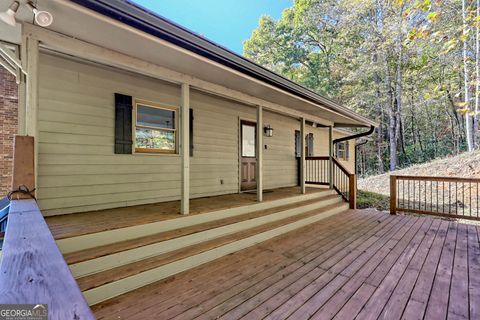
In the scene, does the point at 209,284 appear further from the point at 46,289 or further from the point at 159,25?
the point at 159,25

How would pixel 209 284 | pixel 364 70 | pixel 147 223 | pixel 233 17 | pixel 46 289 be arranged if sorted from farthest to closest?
1. pixel 233 17
2. pixel 364 70
3. pixel 147 223
4. pixel 209 284
5. pixel 46 289

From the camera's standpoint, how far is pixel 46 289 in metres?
0.63

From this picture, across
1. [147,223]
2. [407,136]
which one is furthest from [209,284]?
[407,136]

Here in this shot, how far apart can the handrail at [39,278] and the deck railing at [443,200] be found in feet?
21.3

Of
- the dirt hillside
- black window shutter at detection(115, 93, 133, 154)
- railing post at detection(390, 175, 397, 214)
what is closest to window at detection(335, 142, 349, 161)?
the dirt hillside

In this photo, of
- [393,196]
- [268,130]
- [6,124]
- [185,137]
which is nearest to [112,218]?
[185,137]

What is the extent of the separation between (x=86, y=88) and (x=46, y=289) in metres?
3.87

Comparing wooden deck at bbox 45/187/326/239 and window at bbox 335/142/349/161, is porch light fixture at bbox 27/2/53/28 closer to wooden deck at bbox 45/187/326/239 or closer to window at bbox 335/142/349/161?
wooden deck at bbox 45/187/326/239

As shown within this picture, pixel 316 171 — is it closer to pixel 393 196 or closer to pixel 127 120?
pixel 393 196

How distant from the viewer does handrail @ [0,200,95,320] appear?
0.57m

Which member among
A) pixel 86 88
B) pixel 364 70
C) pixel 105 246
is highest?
pixel 364 70

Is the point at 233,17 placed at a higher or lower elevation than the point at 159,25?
higher

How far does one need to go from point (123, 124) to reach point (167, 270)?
8.46 feet


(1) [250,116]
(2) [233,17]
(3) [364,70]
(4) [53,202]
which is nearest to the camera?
(4) [53,202]
